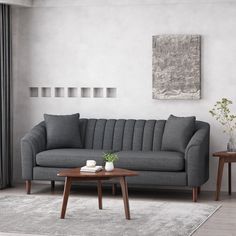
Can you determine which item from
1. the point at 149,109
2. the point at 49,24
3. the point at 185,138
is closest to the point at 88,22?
the point at 49,24

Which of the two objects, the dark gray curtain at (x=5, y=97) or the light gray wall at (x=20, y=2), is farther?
the dark gray curtain at (x=5, y=97)

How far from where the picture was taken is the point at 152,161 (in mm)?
8508

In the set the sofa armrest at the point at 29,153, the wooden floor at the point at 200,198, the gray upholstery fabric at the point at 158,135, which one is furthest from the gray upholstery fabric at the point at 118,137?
the sofa armrest at the point at 29,153

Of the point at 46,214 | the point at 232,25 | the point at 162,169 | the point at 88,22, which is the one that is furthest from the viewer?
the point at 88,22

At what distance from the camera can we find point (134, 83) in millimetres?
9633

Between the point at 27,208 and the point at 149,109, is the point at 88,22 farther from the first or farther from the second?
the point at 27,208

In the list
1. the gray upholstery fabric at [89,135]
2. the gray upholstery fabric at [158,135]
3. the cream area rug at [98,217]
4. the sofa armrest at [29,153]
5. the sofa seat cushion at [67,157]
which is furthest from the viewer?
the gray upholstery fabric at [89,135]

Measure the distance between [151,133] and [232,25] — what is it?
180 centimetres

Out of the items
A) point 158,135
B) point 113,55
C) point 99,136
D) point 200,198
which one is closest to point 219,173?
point 200,198

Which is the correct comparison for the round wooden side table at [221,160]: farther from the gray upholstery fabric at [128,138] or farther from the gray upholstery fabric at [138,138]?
the gray upholstery fabric at [128,138]

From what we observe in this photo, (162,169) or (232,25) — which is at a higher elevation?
(232,25)

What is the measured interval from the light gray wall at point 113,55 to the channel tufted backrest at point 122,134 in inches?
11.1

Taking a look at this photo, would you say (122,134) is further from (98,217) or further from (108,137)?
(98,217)

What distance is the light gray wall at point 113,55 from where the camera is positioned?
9.28m
